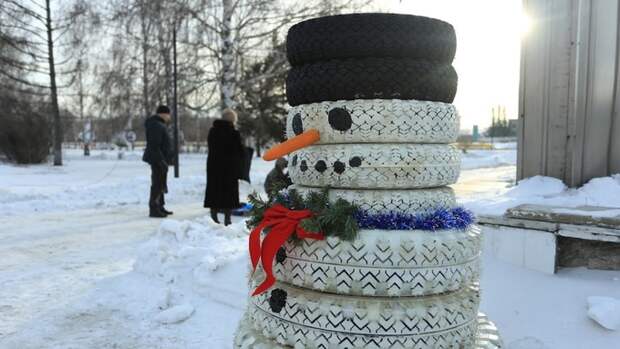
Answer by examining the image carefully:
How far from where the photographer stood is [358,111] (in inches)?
75.9

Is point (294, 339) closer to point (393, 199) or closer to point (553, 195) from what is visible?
point (393, 199)

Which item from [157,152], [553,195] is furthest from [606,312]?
[157,152]

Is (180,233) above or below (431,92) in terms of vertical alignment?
below

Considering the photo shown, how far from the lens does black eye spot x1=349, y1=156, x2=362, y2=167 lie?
1915 mm

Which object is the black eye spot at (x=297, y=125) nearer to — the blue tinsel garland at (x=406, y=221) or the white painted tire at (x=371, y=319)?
the blue tinsel garland at (x=406, y=221)

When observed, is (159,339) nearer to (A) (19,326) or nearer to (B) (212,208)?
(A) (19,326)

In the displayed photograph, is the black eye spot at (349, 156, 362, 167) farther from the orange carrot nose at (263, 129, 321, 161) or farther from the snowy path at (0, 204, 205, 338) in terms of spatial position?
the snowy path at (0, 204, 205, 338)

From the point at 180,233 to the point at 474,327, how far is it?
3634mm

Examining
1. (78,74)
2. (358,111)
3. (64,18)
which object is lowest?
(358,111)

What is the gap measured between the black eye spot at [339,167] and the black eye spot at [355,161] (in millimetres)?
35

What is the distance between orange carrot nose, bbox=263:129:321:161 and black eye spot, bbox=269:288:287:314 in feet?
1.73

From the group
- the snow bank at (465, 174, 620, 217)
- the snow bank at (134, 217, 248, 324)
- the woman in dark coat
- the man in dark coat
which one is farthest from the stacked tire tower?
the man in dark coat

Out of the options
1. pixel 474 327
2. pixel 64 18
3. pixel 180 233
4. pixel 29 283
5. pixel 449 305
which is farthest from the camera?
pixel 64 18

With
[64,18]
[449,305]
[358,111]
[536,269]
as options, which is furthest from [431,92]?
[64,18]
